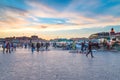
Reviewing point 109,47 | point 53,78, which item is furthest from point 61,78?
point 109,47

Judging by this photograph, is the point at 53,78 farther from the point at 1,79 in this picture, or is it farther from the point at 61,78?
the point at 1,79

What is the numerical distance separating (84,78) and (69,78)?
78 centimetres

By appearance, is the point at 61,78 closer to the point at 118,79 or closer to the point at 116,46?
the point at 118,79

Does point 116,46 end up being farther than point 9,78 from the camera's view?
Yes

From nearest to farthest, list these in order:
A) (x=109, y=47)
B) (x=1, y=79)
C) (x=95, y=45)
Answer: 1. (x=1, y=79)
2. (x=109, y=47)
3. (x=95, y=45)

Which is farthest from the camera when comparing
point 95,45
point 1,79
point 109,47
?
point 95,45

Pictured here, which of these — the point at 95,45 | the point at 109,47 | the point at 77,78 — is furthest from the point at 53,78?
the point at 95,45

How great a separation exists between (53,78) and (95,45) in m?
51.4

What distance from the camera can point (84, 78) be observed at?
43.5 ft

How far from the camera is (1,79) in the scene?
12672mm

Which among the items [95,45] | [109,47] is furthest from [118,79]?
[95,45]

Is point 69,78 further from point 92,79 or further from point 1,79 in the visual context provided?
point 1,79

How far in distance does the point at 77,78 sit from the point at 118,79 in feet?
6.79

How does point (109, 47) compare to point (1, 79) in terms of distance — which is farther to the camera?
point (109, 47)
